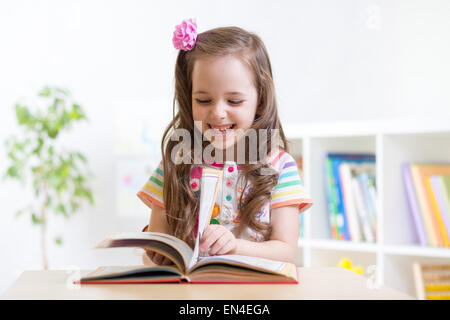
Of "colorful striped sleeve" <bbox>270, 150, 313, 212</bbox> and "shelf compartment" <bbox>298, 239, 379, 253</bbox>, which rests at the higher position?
"colorful striped sleeve" <bbox>270, 150, 313, 212</bbox>

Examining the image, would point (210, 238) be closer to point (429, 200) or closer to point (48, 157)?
point (429, 200)

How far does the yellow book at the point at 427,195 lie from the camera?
6.02 ft

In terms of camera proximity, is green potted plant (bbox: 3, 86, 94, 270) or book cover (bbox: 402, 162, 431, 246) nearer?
book cover (bbox: 402, 162, 431, 246)

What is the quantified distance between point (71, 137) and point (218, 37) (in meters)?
2.13

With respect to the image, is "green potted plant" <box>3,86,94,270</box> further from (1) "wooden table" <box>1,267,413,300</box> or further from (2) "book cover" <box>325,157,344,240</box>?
(1) "wooden table" <box>1,267,413,300</box>

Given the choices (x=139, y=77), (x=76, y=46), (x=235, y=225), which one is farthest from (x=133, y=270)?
(x=76, y=46)

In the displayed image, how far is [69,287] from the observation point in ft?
2.15

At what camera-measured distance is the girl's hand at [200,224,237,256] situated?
81 cm

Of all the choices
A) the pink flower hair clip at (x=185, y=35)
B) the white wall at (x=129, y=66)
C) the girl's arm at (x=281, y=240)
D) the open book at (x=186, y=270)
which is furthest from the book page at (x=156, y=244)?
the white wall at (x=129, y=66)

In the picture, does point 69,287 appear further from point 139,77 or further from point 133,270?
point 139,77

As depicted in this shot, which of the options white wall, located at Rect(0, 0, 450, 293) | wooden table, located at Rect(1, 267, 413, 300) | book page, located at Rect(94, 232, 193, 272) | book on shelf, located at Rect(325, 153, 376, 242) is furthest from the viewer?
white wall, located at Rect(0, 0, 450, 293)

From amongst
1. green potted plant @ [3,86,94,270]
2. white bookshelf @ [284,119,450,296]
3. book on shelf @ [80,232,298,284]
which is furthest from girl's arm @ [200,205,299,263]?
green potted plant @ [3,86,94,270]

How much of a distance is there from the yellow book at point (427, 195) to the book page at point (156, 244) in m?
1.36

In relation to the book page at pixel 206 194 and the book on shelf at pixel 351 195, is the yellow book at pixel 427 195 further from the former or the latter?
the book page at pixel 206 194
